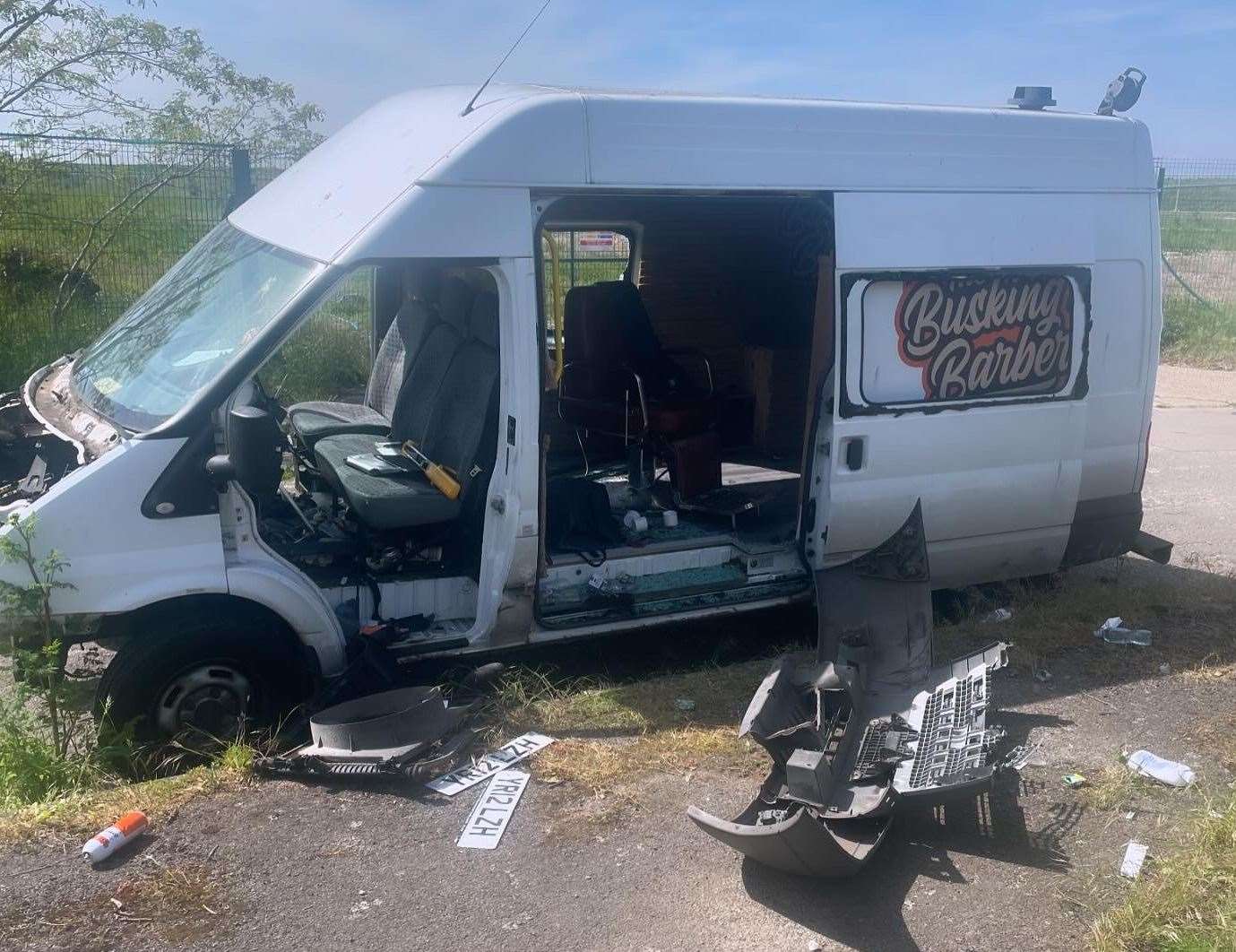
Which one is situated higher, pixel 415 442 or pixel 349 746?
pixel 415 442

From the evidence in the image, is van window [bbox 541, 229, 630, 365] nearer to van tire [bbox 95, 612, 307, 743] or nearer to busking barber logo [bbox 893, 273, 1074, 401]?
busking barber logo [bbox 893, 273, 1074, 401]

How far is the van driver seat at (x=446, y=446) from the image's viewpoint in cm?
500

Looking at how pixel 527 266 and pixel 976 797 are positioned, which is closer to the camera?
pixel 976 797

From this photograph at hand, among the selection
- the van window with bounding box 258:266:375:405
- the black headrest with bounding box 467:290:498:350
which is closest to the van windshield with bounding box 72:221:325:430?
the van window with bounding box 258:266:375:405

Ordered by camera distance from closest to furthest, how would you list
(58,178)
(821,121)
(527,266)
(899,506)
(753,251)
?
(527,266) → (821,121) → (899,506) → (753,251) → (58,178)

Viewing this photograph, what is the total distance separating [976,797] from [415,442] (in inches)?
120

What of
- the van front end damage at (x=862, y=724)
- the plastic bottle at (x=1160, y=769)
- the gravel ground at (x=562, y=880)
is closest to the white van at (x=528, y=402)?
the van front end damage at (x=862, y=724)

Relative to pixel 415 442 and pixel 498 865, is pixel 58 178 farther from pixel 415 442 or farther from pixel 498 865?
pixel 498 865

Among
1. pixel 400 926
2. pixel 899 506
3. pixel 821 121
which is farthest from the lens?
pixel 899 506

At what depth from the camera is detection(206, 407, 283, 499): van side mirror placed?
4109mm

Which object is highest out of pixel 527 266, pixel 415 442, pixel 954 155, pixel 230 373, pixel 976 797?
pixel 954 155

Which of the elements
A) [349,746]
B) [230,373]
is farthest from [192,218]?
[349,746]

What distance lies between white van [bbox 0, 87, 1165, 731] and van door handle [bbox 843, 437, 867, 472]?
0.03 feet

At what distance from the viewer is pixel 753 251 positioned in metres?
7.96
